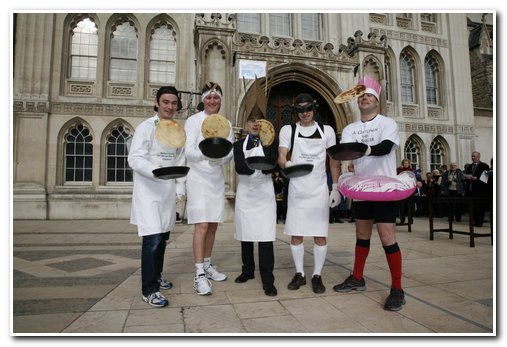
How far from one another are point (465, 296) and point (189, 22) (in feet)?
46.4

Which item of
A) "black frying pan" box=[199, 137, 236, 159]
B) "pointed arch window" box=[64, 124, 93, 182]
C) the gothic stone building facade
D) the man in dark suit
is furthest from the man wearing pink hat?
"pointed arch window" box=[64, 124, 93, 182]

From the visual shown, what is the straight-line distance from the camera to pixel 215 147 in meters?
3.11

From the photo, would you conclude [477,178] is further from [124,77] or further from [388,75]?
[124,77]

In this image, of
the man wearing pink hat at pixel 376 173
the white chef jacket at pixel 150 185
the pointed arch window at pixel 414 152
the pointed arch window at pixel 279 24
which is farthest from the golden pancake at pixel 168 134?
the pointed arch window at pixel 414 152

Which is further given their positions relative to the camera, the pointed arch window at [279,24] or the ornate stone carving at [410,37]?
the ornate stone carving at [410,37]

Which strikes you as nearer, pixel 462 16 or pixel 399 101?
pixel 399 101

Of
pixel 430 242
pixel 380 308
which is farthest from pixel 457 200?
pixel 380 308

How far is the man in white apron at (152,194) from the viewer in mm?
3160

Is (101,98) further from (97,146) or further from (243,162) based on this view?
(243,162)

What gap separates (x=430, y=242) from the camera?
6.80m

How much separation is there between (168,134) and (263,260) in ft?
5.38

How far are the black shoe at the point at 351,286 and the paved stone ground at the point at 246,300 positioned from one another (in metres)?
0.07

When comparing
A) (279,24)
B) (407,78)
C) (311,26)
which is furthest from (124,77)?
(407,78)

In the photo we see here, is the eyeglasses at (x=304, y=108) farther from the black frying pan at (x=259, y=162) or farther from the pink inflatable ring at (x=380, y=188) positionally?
the pink inflatable ring at (x=380, y=188)
